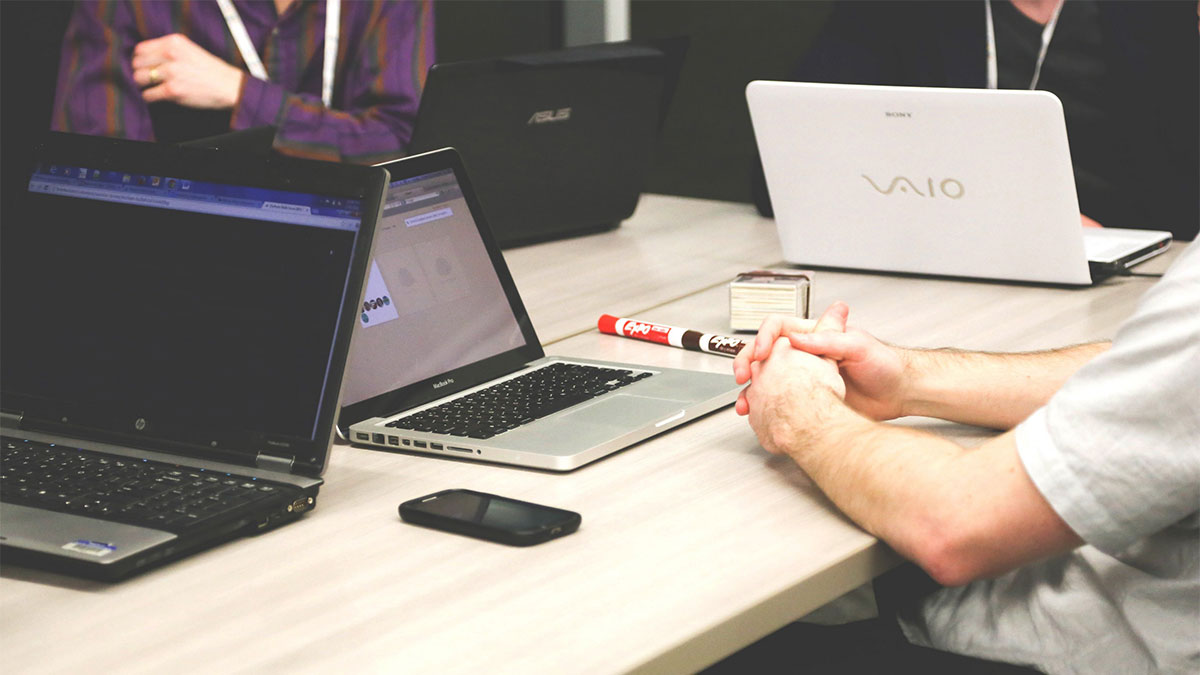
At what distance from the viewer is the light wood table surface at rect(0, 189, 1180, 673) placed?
2.76 feet

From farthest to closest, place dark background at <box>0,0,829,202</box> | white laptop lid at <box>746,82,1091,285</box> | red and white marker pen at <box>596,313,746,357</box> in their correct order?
dark background at <box>0,0,829,202</box>
white laptop lid at <box>746,82,1091,285</box>
red and white marker pen at <box>596,313,746,357</box>

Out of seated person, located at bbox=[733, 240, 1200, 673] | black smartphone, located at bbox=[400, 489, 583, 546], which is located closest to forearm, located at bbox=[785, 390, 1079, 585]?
seated person, located at bbox=[733, 240, 1200, 673]

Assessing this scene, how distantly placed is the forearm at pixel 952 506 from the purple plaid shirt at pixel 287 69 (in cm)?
155

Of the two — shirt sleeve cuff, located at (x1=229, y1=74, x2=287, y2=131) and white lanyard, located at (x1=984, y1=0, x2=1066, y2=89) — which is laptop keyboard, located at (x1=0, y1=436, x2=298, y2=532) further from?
white lanyard, located at (x1=984, y1=0, x2=1066, y2=89)

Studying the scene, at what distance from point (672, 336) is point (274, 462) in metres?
0.58

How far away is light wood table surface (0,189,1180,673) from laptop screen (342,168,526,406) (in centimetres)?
11

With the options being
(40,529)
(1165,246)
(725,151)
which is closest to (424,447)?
(40,529)

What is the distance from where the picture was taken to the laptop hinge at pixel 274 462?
3.54ft

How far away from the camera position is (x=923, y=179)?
5.75 ft

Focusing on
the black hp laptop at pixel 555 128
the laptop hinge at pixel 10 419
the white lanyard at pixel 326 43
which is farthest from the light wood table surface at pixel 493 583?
the white lanyard at pixel 326 43

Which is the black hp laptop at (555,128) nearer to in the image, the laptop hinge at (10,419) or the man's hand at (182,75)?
the man's hand at (182,75)

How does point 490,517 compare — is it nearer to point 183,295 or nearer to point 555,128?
point 183,295

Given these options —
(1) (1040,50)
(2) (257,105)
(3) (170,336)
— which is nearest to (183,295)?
(3) (170,336)

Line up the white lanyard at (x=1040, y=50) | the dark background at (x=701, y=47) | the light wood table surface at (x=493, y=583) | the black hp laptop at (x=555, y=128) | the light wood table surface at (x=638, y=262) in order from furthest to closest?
1. the dark background at (x=701, y=47)
2. the white lanyard at (x=1040, y=50)
3. the black hp laptop at (x=555, y=128)
4. the light wood table surface at (x=638, y=262)
5. the light wood table surface at (x=493, y=583)
